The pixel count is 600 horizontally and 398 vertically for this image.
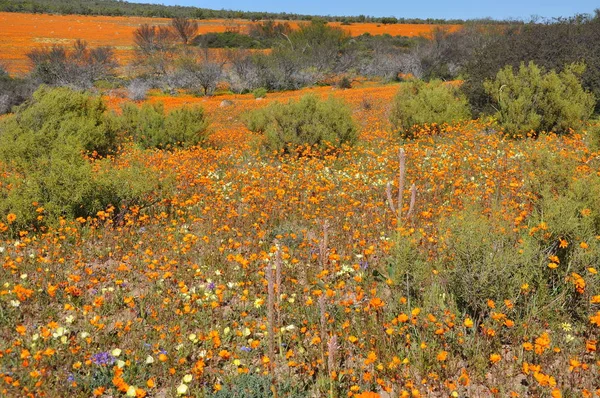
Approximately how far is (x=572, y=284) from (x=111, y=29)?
74.3m

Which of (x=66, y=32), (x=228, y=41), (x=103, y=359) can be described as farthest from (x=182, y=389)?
(x=66, y=32)

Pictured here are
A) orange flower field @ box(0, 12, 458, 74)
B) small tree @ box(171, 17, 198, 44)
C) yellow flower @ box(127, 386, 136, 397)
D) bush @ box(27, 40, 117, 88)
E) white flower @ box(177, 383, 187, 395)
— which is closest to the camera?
yellow flower @ box(127, 386, 136, 397)

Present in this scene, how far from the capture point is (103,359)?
10.7 feet

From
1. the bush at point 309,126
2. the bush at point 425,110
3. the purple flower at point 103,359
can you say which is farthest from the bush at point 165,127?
the purple flower at point 103,359

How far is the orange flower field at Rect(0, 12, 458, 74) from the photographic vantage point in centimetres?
4766

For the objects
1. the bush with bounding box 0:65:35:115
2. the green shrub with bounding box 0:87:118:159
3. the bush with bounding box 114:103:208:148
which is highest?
the green shrub with bounding box 0:87:118:159

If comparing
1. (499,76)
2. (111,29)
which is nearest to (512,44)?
(499,76)

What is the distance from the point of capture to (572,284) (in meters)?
3.55

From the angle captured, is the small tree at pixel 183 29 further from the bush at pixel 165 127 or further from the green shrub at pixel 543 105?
the green shrub at pixel 543 105

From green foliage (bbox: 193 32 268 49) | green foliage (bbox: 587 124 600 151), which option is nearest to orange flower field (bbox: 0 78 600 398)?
green foliage (bbox: 587 124 600 151)

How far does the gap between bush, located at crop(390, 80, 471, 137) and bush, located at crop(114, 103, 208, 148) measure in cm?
515

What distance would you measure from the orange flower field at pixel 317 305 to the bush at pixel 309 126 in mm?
4330

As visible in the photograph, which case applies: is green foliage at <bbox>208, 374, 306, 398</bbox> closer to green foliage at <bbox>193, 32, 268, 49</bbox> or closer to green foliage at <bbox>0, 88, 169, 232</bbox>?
green foliage at <bbox>0, 88, 169, 232</bbox>

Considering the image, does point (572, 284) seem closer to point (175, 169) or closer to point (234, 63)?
point (175, 169)
